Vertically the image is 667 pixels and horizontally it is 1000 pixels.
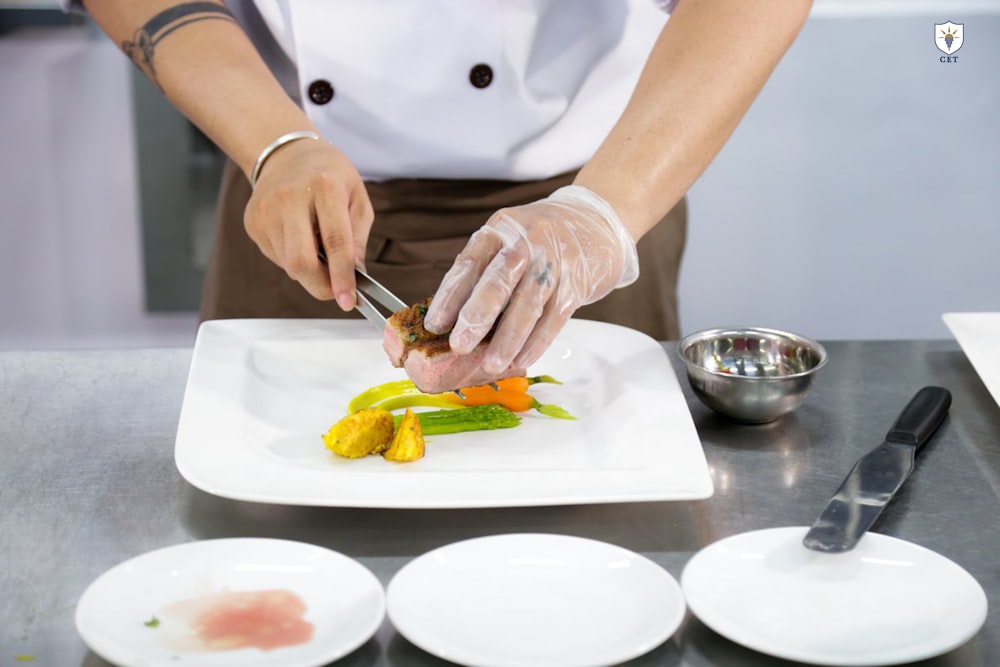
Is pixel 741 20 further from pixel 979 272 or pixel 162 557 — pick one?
pixel 979 272

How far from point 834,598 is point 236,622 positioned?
60 cm

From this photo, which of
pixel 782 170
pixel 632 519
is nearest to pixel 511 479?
Result: pixel 632 519

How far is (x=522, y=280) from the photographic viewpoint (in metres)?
1.53

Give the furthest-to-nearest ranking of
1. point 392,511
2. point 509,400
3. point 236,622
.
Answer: point 509,400 → point 392,511 → point 236,622

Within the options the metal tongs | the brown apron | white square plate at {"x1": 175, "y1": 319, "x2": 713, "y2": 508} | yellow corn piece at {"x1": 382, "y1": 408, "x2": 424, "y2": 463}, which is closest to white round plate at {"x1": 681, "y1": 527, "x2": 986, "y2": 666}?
white square plate at {"x1": 175, "y1": 319, "x2": 713, "y2": 508}

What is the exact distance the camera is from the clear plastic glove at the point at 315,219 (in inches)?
68.6

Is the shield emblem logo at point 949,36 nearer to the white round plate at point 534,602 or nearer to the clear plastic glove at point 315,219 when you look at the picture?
the clear plastic glove at point 315,219

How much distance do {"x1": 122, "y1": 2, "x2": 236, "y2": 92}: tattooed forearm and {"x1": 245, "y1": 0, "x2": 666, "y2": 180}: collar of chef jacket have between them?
0.29 feet

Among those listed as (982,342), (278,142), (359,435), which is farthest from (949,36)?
(359,435)

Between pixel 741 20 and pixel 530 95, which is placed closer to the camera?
pixel 741 20

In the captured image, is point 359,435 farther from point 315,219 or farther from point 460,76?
point 460,76

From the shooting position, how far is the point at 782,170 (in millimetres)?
4004

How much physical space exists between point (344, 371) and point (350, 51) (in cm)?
63

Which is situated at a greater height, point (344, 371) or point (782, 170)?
point (344, 371)
